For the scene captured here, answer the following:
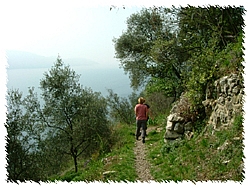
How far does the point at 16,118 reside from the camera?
5.72 metres

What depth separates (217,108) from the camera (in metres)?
5.68

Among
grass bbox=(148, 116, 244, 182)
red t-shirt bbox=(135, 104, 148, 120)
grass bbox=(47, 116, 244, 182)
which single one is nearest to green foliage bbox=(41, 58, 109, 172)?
red t-shirt bbox=(135, 104, 148, 120)

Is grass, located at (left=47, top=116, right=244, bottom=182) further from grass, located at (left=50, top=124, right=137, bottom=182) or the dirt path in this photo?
the dirt path

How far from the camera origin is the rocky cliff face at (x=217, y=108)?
4816 millimetres

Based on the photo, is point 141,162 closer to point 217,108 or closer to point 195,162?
point 195,162

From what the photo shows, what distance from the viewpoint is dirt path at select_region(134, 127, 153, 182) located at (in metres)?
4.51

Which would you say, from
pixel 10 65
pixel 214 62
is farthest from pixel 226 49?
pixel 10 65

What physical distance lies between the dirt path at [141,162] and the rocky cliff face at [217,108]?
2.97ft

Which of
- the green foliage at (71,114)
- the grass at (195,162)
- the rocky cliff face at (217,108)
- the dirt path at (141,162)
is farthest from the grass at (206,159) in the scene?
the green foliage at (71,114)

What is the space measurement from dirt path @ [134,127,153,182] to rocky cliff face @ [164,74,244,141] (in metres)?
0.91

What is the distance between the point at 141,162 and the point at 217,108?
226 cm

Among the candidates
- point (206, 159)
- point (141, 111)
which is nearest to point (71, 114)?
point (141, 111)
